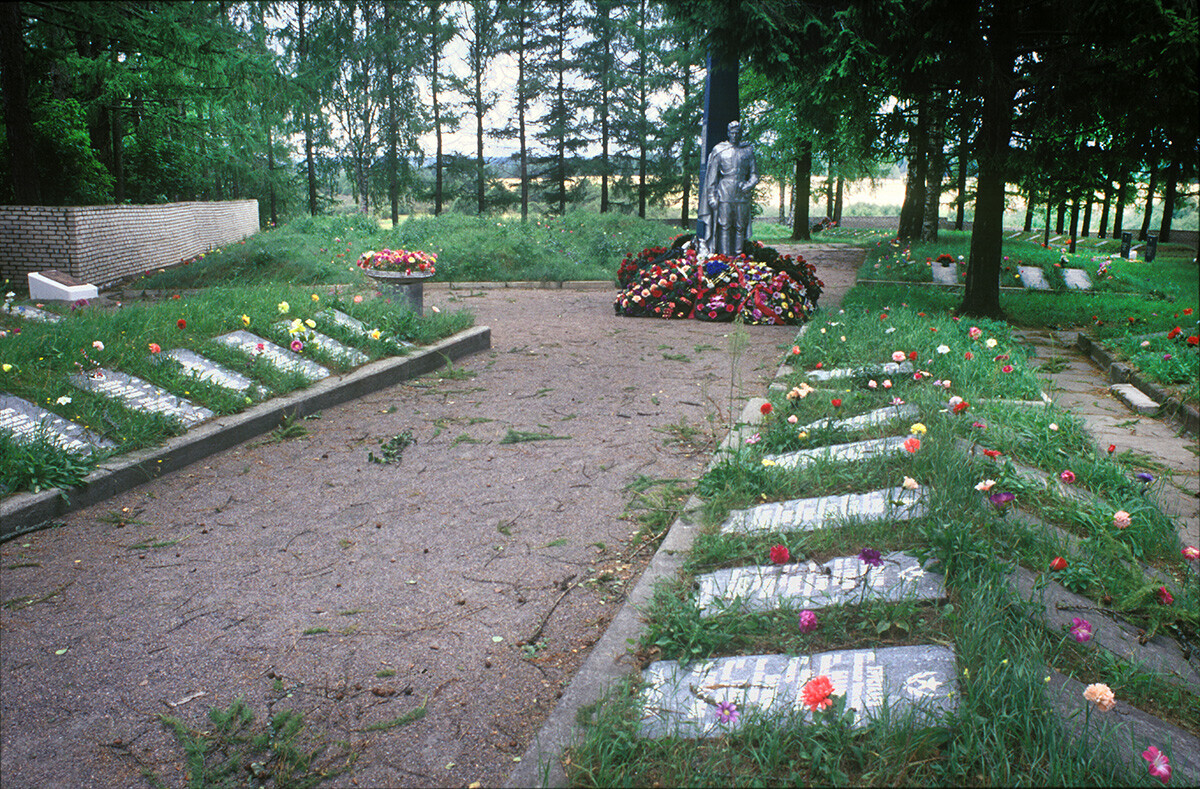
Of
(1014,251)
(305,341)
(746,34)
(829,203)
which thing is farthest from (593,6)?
(305,341)

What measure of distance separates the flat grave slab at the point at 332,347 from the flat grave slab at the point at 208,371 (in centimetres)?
85

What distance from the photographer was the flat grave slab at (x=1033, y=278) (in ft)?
40.1

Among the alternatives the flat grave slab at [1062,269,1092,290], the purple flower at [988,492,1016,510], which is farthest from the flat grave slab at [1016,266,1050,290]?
the purple flower at [988,492,1016,510]

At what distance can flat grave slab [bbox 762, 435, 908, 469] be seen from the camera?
3.56 metres

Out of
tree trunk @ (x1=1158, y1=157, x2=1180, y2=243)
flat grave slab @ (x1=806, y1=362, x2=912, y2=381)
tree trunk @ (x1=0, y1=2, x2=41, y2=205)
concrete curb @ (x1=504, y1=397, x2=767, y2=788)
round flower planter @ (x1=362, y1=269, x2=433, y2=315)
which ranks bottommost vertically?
concrete curb @ (x1=504, y1=397, x2=767, y2=788)

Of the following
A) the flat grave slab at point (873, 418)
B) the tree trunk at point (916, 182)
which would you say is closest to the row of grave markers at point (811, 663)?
the flat grave slab at point (873, 418)

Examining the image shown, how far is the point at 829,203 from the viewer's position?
36188 millimetres

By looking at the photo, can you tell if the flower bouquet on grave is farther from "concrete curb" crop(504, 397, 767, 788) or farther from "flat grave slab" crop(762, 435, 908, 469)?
"concrete curb" crop(504, 397, 767, 788)

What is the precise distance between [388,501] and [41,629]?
154cm

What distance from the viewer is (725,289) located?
969 cm

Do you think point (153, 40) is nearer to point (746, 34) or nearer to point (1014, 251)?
point (746, 34)

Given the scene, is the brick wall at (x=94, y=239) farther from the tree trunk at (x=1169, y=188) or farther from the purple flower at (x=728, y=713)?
the tree trunk at (x=1169, y=188)

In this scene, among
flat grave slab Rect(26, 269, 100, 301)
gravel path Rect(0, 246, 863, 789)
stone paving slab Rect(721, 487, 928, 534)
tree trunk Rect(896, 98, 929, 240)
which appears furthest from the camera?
flat grave slab Rect(26, 269, 100, 301)

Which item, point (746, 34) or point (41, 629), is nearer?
point (41, 629)
